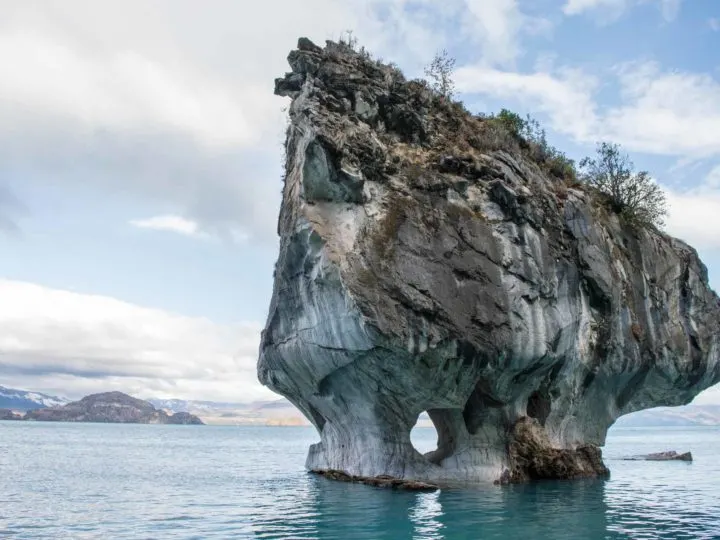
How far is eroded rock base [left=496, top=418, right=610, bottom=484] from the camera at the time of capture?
2658cm

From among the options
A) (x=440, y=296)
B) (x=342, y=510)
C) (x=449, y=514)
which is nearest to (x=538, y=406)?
(x=440, y=296)

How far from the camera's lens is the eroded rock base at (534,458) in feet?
87.2

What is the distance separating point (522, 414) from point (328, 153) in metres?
11.9

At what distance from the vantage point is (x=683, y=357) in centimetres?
3256

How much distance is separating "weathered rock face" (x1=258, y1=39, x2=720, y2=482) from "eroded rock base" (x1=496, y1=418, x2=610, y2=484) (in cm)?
8

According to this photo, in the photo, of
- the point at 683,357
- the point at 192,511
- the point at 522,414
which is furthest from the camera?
the point at 683,357

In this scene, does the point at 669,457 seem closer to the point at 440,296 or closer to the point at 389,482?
the point at 389,482

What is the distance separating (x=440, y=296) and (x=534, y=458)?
8.16 metres

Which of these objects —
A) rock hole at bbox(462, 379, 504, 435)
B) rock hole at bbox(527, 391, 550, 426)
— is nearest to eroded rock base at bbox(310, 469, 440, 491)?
rock hole at bbox(462, 379, 504, 435)

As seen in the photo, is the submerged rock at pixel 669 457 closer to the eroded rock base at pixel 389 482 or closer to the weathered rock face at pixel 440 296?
the weathered rock face at pixel 440 296

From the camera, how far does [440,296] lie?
2308 centimetres

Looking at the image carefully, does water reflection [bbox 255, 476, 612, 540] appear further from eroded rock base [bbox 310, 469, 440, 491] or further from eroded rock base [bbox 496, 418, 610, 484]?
eroded rock base [bbox 496, 418, 610, 484]

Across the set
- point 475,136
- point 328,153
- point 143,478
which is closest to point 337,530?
point 328,153

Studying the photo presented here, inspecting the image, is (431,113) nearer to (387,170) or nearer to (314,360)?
(387,170)
